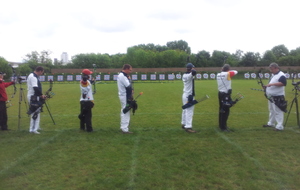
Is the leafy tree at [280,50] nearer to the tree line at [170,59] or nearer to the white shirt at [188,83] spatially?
the tree line at [170,59]

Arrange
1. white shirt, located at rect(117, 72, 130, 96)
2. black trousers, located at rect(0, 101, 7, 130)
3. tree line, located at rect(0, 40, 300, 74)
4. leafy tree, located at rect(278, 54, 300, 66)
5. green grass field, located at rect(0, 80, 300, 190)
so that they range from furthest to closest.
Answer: tree line, located at rect(0, 40, 300, 74)
leafy tree, located at rect(278, 54, 300, 66)
black trousers, located at rect(0, 101, 7, 130)
white shirt, located at rect(117, 72, 130, 96)
green grass field, located at rect(0, 80, 300, 190)

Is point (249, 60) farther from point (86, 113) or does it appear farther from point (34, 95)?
point (34, 95)

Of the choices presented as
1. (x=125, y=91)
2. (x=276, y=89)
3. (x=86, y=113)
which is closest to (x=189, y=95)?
(x=125, y=91)

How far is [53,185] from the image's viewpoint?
3.56 meters

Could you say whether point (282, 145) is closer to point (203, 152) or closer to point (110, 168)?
point (203, 152)

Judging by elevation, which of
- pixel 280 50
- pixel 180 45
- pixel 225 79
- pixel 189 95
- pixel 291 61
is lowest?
pixel 189 95

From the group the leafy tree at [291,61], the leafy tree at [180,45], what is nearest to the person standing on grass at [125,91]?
the leafy tree at [291,61]

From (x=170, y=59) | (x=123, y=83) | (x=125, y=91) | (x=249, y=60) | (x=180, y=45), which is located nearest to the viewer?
(x=123, y=83)

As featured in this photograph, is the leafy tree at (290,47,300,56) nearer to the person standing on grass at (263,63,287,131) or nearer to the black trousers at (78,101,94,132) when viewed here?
the person standing on grass at (263,63,287,131)

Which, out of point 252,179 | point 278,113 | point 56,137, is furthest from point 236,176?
point 56,137

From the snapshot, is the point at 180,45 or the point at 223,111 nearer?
the point at 223,111

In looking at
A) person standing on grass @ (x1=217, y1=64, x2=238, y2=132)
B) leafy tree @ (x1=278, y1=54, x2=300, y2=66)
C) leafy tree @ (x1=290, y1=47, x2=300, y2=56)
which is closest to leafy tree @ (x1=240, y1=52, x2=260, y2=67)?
leafy tree @ (x1=278, y1=54, x2=300, y2=66)

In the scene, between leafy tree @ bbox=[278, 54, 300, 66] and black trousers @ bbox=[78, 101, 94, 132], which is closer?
black trousers @ bbox=[78, 101, 94, 132]

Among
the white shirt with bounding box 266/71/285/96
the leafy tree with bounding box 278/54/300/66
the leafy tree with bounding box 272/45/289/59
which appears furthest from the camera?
the leafy tree with bounding box 272/45/289/59
